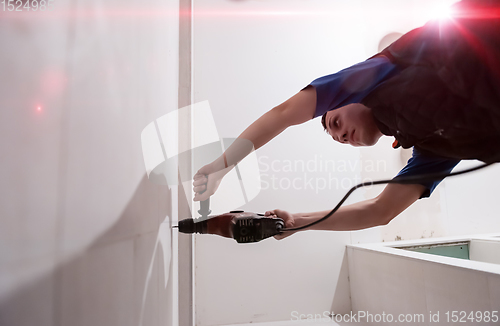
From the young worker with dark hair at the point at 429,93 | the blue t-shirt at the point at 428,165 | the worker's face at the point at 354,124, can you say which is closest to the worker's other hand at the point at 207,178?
the young worker with dark hair at the point at 429,93

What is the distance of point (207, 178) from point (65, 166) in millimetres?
412

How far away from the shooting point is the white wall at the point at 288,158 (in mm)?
1268

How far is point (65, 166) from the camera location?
86 mm

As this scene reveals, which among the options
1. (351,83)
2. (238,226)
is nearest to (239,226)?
(238,226)

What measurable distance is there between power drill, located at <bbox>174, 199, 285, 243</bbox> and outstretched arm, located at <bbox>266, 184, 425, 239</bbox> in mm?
190

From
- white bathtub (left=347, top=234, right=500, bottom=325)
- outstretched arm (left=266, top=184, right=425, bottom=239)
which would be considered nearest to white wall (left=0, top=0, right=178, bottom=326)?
outstretched arm (left=266, top=184, right=425, bottom=239)

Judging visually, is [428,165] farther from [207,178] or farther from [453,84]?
[207,178]

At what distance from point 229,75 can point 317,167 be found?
660 mm

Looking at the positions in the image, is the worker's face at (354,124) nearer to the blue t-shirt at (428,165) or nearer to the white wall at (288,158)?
the blue t-shirt at (428,165)

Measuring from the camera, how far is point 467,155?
52 cm

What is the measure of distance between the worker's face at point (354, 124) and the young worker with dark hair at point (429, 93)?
50mm

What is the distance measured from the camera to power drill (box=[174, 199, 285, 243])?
0.50 meters

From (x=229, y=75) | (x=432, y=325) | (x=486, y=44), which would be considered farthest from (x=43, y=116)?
(x=229, y=75)

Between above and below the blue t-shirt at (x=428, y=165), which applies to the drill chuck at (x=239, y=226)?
below
